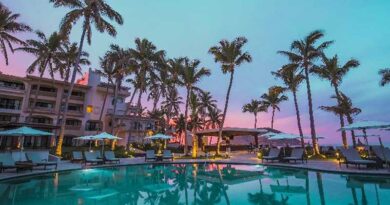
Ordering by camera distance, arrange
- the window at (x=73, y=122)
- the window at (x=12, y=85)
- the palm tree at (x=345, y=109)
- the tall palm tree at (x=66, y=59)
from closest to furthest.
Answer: the palm tree at (x=345, y=109) → the tall palm tree at (x=66, y=59) → the window at (x=12, y=85) → the window at (x=73, y=122)

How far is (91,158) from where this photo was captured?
21.3m

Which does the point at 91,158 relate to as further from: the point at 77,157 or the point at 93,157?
A: the point at 77,157

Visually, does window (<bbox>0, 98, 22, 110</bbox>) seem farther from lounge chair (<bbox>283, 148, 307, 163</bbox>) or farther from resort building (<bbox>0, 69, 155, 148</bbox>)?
lounge chair (<bbox>283, 148, 307, 163</bbox>)

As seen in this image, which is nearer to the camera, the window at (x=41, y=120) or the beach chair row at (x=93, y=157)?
the beach chair row at (x=93, y=157)

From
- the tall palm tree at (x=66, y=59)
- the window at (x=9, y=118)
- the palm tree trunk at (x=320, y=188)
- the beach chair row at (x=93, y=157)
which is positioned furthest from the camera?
the window at (x=9, y=118)

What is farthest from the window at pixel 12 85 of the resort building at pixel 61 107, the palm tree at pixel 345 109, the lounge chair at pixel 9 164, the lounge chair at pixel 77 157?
the palm tree at pixel 345 109

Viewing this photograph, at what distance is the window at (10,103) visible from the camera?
34.6 m

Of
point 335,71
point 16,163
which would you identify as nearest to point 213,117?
point 335,71

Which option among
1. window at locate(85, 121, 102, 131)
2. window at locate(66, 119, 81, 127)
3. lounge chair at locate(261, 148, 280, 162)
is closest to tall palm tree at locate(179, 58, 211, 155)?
lounge chair at locate(261, 148, 280, 162)

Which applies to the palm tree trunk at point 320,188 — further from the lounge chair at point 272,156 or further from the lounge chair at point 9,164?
the lounge chair at point 9,164

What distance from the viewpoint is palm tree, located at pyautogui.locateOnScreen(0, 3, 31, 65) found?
24.7 m

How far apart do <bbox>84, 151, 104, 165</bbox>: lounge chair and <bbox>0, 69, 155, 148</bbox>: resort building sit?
10.0 meters

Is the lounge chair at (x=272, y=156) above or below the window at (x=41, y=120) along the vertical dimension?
below

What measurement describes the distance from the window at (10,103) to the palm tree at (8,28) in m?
11.3
